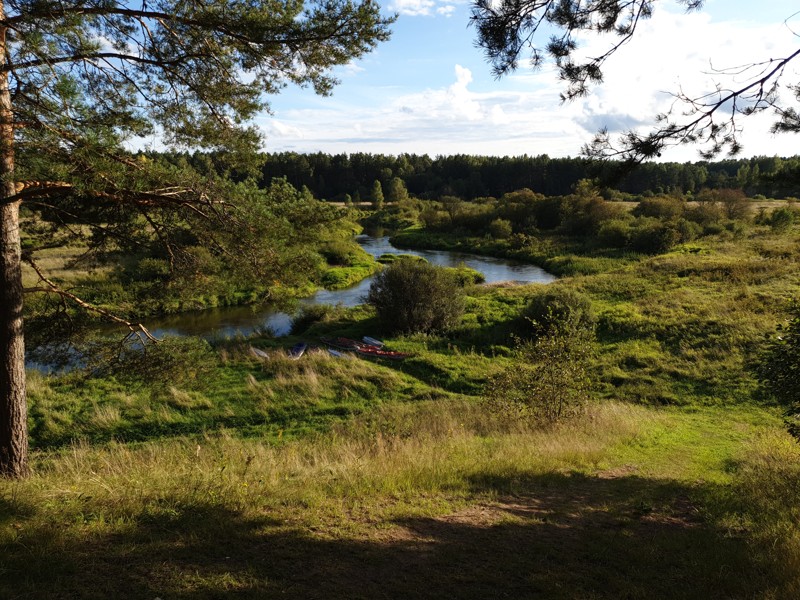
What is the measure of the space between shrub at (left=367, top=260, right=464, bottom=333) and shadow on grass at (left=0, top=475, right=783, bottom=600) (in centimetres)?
1685

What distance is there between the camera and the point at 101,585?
3.89 meters

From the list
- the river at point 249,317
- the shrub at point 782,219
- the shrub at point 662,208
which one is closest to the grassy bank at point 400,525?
the river at point 249,317

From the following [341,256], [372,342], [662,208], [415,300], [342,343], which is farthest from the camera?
[662,208]

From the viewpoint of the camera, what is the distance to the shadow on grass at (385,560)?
4027 millimetres

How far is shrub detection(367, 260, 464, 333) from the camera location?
74.4 feet

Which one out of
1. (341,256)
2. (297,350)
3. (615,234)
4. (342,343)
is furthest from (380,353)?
(615,234)

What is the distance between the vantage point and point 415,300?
22.8 m

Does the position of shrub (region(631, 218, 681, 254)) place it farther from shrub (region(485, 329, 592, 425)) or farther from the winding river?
shrub (region(485, 329, 592, 425))

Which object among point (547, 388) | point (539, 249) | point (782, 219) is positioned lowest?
point (539, 249)

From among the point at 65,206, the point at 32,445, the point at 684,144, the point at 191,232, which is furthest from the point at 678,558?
the point at 32,445

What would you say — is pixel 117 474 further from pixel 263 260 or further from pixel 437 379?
pixel 437 379

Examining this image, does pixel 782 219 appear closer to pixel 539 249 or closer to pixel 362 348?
pixel 539 249

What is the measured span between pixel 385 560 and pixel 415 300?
18243 mm

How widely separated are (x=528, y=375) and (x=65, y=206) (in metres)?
9.49
